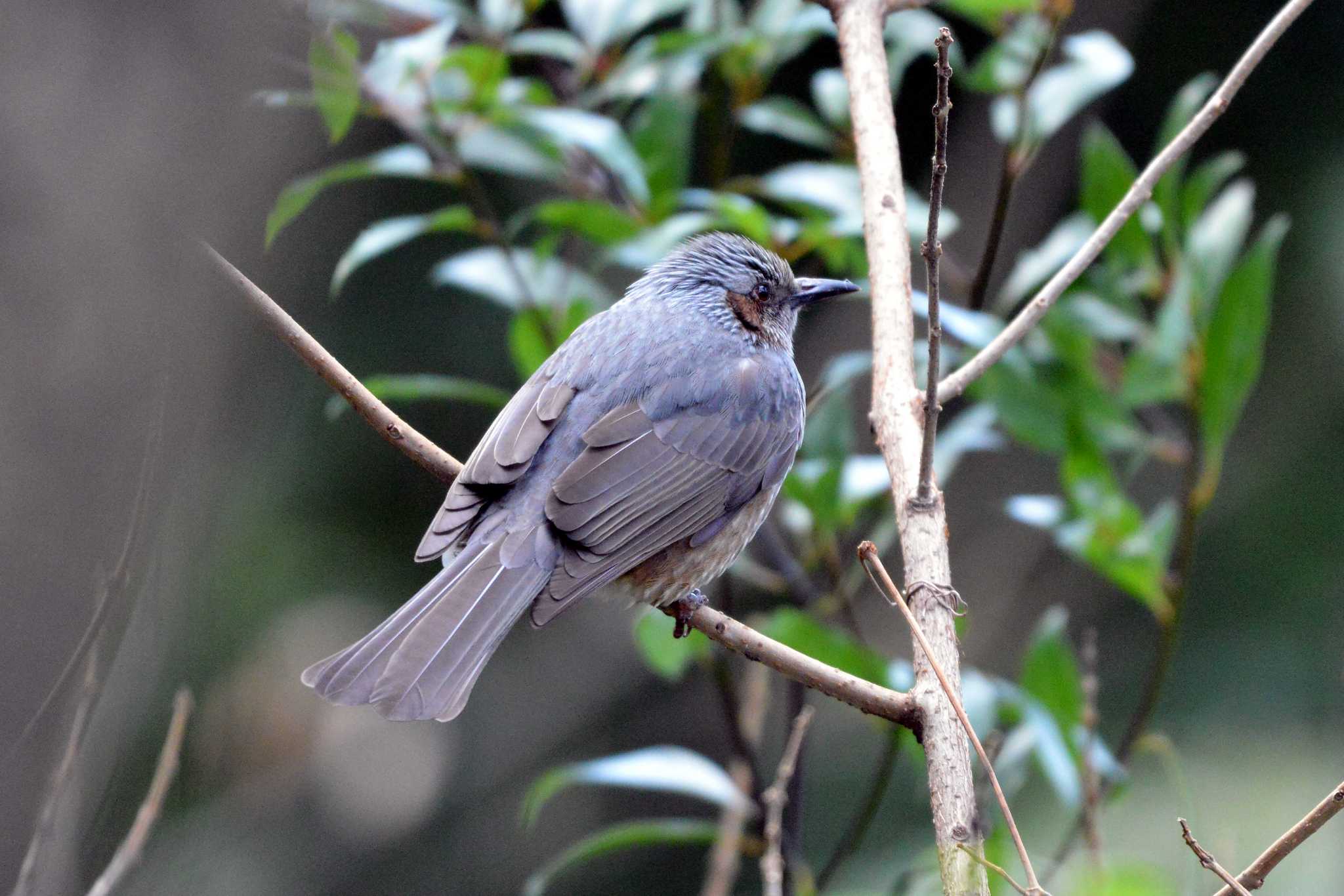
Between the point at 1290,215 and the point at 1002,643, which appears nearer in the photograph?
the point at 1290,215

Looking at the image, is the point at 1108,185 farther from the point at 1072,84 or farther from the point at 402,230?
the point at 402,230

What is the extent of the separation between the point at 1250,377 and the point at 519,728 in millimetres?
A: 3874

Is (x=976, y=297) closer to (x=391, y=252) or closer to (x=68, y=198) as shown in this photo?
(x=68, y=198)

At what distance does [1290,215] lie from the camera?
20.1 ft

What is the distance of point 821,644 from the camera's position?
3.84 m

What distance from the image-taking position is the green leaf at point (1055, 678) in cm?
379

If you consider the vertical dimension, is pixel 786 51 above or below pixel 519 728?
above

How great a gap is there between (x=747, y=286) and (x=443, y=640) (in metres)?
Result: 1.72

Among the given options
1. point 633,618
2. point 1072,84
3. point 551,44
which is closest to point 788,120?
point 551,44

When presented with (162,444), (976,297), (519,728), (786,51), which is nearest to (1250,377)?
(976,297)

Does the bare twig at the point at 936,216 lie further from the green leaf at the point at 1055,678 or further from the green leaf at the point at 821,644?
the green leaf at the point at 1055,678

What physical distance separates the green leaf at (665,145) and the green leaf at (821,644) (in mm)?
1271

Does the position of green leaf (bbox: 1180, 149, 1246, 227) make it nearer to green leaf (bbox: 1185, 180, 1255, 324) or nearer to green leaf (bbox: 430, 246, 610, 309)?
green leaf (bbox: 1185, 180, 1255, 324)

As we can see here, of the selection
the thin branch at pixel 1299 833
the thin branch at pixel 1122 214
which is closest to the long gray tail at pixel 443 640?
the thin branch at pixel 1122 214
